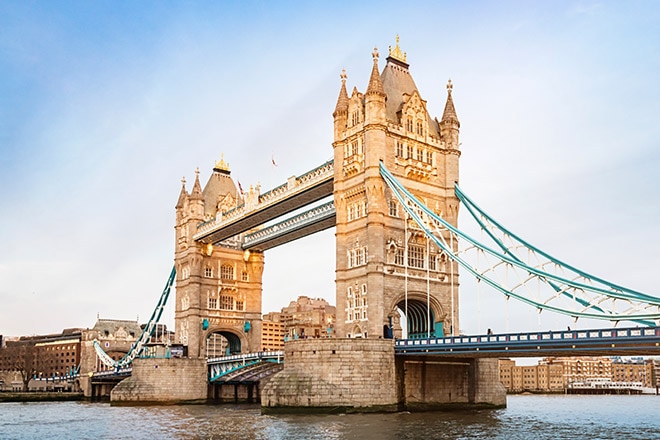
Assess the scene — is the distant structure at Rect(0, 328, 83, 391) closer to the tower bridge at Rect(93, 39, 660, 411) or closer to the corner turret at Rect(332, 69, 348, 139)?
the tower bridge at Rect(93, 39, 660, 411)

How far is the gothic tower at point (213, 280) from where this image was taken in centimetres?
8419

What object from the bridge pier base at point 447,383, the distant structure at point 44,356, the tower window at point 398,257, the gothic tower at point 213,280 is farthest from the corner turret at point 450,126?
the distant structure at point 44,356

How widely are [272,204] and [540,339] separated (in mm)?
33581

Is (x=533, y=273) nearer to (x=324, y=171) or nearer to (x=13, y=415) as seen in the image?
(x=324, y=171)

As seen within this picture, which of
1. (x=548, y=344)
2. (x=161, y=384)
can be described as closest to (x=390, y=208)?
(x=548, y=344)

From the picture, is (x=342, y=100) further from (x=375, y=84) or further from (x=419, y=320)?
(x=419, y=320)

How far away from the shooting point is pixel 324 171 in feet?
211

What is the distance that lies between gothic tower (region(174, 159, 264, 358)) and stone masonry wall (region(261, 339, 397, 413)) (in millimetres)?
34012

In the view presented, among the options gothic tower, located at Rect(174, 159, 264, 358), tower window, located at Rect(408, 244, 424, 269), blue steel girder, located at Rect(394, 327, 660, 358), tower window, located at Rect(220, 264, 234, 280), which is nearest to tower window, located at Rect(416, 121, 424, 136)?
tower window, located at Rect(408, 244, 424, 269)

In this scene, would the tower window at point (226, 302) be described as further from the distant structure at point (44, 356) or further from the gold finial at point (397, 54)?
the distant structure at point (44, 356)

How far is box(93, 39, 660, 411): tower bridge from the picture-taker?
48938mm

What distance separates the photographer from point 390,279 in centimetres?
5653

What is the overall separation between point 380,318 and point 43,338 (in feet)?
470

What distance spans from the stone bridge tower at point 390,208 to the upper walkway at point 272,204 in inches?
166
